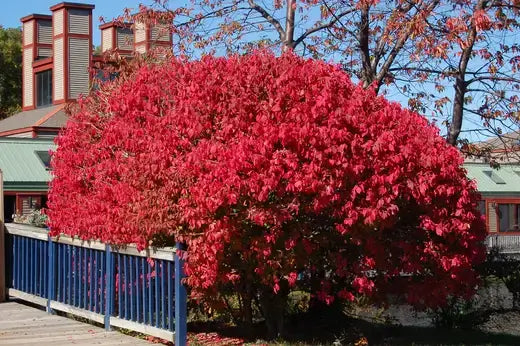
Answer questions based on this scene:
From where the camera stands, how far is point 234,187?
8258 mm

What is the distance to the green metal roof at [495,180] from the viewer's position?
127 ft

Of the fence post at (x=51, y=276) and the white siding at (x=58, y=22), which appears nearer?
the fence post at (x=51, y=276)

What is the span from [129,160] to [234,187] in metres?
1.62

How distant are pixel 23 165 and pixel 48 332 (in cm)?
1870

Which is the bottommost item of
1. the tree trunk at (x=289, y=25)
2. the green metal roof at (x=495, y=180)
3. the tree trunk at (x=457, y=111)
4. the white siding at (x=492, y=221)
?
the white siding at (x=492, y=221)

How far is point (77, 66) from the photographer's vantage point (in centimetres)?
4191

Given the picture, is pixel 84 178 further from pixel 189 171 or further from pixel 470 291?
pixel 470 291

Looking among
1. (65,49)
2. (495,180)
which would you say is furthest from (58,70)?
(495,180)

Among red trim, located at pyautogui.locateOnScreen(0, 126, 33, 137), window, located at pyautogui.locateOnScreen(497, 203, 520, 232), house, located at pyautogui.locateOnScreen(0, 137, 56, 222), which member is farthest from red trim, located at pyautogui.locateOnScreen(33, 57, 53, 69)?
window, located at pyautogui.locateOnScreen(497, 203, 520, 232)

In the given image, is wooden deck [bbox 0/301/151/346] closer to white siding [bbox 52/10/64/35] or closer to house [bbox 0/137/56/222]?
house [bbox 0/137/56/222]

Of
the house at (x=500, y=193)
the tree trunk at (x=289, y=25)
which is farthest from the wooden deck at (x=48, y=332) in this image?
the house at (x=500, y=193)

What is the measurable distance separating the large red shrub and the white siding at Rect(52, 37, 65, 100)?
108 feet

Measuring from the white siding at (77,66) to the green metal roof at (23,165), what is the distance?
12.6 metres

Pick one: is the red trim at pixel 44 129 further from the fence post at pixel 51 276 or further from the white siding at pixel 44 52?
the fence post at pixel 51 276
